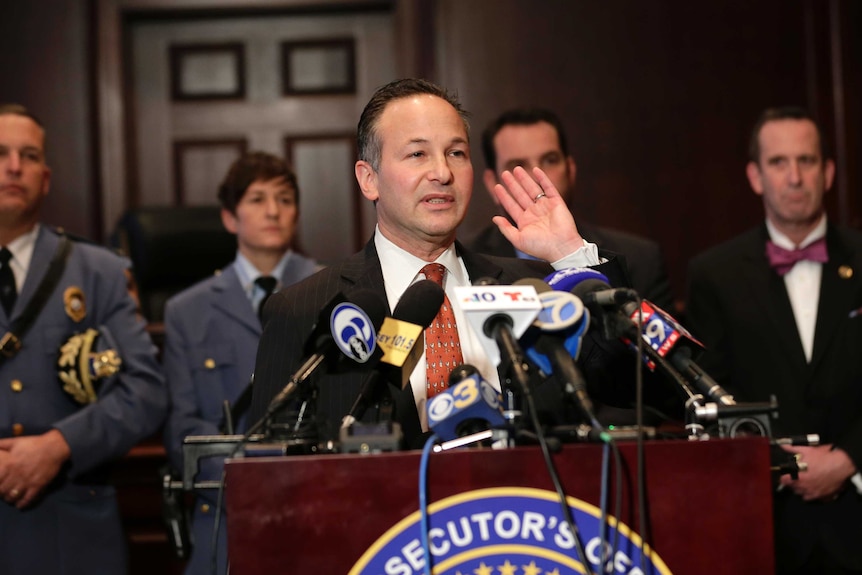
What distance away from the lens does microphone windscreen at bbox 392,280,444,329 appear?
5.84 feet

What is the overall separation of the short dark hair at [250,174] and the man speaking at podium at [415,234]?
145 cm

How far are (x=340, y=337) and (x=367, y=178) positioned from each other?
31.8 inches

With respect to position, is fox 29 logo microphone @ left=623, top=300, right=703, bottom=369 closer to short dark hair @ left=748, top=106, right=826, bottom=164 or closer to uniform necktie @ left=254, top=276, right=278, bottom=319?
Answer: uniform necktie @ left=254, top=276, right=278, bottom=319

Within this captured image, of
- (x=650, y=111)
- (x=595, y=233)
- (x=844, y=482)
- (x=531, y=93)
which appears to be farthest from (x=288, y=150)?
(x=844, y=482)

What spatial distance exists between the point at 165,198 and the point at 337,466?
4524mm

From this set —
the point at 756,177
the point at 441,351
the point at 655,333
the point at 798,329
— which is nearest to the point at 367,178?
the point at 441,351

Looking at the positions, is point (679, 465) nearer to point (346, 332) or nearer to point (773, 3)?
point (346, 332)

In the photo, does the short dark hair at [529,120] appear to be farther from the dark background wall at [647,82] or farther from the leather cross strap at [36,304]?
the leather cross strap at [36,304]

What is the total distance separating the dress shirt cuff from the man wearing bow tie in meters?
1.51

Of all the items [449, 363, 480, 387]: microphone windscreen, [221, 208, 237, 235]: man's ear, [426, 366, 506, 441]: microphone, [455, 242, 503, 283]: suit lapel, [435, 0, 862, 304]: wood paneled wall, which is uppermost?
[435, 0, 862, 304]: wood paneled wall

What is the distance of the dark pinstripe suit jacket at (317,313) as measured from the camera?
6.88 feet

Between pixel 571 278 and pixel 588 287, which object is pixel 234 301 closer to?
pixel 571 278

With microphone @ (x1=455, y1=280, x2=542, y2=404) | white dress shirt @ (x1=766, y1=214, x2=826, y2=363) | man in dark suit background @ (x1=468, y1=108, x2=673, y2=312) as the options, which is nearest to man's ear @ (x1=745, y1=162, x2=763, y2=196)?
white dress shirt @ (x1=766, y1=214, x2=826, y2=363)

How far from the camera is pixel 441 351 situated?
85.9 inches
